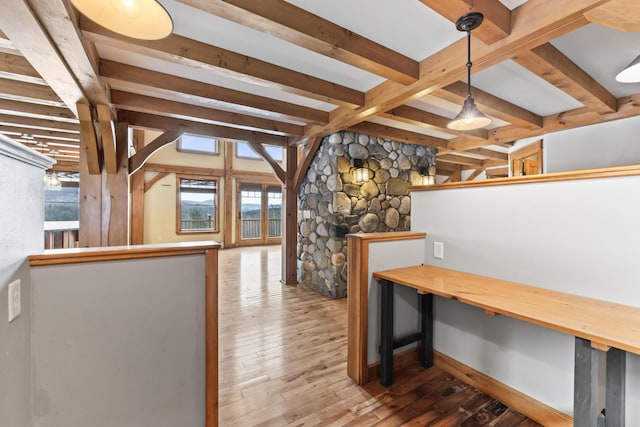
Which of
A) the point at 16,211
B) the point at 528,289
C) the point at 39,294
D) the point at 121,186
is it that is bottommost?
the point at 528,289

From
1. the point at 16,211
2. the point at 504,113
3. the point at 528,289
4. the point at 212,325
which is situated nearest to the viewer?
the point at 16,211

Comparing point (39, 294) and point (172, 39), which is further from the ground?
point (172, 39)

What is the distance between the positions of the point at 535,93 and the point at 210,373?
13.3 feet

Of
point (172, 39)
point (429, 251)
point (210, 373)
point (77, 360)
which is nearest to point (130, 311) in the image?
point (77, 360)

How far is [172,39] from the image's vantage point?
1.96 m

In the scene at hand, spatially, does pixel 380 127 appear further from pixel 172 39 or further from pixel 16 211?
pixel 16 211

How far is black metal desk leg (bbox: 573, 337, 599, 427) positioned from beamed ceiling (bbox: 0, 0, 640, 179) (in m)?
1.73

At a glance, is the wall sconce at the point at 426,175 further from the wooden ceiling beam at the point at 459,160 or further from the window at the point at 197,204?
the window at the point at 197,204

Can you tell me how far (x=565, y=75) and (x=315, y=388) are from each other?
3263 millimetres

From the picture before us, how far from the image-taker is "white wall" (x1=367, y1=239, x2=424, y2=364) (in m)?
2.10

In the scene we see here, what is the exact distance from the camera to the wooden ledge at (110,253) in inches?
42.0

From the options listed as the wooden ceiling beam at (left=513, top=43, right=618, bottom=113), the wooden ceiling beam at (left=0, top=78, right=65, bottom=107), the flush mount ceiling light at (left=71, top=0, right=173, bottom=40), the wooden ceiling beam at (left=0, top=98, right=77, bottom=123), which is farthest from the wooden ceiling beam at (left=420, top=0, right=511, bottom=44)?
the wooden ceiling beam at (left=0, top=98, right=77, bottom=123)

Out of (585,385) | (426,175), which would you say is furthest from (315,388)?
(426,175)

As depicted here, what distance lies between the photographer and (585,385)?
1075mm
